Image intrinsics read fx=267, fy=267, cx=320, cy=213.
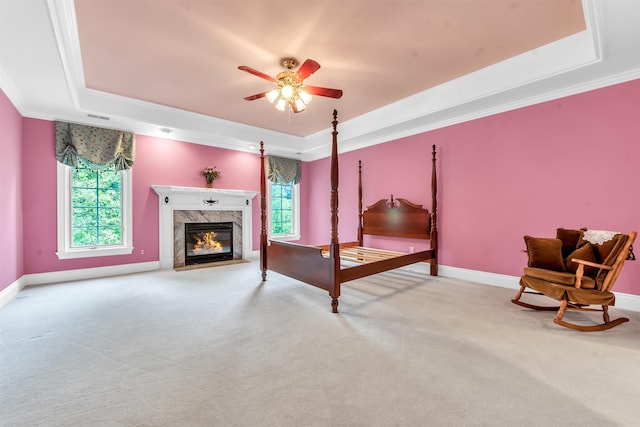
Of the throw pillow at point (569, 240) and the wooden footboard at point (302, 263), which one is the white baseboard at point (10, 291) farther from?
the throw pillow at point (569, 240)

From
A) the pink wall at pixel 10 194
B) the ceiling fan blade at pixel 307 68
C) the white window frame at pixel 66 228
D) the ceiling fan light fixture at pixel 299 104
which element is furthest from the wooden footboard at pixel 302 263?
the pink wall at pixel 10 194

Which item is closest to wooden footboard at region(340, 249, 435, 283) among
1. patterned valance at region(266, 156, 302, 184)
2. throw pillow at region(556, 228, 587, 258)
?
throw pillow at region(556, 228, 587, 258)

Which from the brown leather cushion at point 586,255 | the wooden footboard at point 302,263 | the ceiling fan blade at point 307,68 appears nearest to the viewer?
the ceiling fan blade at point 307,68

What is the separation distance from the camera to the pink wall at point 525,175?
2930 mm

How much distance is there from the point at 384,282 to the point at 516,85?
3.04 metres

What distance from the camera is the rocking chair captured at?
96.5 inches

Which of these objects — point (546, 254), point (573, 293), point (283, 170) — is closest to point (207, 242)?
point (283, 170)

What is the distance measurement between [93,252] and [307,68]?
14.6ft

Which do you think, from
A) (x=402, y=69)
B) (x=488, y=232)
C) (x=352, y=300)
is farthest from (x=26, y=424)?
(x=488, y=232)

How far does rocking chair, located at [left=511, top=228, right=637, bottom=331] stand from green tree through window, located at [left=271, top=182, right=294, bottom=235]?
16.4 feet

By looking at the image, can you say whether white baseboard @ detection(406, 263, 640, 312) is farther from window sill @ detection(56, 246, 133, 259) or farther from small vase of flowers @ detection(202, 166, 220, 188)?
window sill @ detection(56, 246, 133, 259)

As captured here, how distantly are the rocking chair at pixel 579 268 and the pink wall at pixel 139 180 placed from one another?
5132 millimetres

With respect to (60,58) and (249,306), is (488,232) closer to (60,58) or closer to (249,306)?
(249,306)

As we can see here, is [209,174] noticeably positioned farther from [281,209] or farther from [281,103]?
[281,103]
